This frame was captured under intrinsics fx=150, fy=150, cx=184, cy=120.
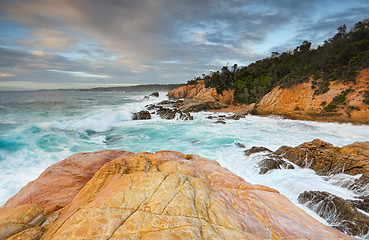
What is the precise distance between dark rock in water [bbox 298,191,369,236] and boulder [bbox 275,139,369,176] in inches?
102

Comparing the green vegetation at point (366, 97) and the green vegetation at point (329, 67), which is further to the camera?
the green vegetation at point (329, 67)

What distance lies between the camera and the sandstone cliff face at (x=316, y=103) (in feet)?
55.5

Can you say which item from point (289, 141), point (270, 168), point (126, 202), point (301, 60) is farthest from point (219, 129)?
A: point (301, 60)

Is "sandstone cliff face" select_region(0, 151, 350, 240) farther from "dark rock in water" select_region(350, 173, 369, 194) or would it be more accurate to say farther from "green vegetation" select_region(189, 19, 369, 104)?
"green vegetation" select_region(189, 19, 369, 104)

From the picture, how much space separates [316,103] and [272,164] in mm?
17253

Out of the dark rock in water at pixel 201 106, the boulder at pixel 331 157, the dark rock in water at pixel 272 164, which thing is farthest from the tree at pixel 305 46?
the dark rock in water at pixel 272 164

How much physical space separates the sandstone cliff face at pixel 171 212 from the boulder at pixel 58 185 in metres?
0.16

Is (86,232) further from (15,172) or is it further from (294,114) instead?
(294,114)

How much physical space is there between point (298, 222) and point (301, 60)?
37.5 m

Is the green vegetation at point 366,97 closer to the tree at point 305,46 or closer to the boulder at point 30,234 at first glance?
the boulder at point 30,234

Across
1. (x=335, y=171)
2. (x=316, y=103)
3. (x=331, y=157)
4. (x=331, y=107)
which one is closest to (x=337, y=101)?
(x=331, y=107)

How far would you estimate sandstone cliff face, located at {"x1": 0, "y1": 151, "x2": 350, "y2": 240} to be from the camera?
260 cm

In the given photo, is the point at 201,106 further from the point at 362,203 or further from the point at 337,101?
the point at 362,203

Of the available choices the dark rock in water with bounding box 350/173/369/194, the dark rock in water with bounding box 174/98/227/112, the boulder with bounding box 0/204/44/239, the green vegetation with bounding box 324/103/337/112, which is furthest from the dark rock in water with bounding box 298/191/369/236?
the dark rock in water with bounding box 174/98/227/112
